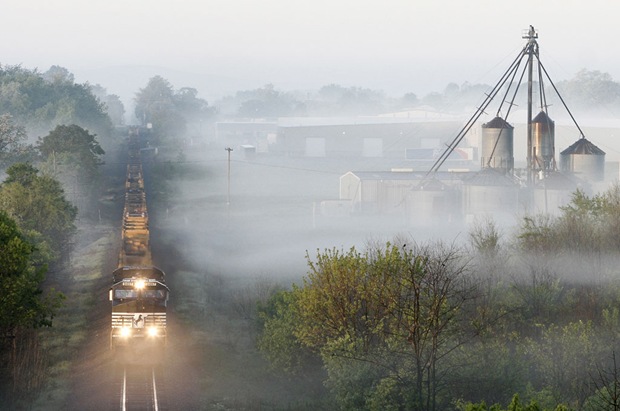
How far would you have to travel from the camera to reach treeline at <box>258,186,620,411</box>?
40.9m

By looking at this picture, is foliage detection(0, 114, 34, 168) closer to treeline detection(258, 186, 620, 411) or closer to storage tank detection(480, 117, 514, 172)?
storage tank detection(480, 117, 514, 172)

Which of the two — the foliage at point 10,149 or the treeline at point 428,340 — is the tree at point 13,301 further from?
the foliage at point 10,149

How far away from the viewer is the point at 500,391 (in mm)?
42406

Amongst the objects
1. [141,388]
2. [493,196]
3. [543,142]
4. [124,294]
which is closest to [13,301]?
[124,294]

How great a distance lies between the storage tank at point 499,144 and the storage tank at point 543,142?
2.33 m

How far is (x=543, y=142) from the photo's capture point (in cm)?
9531

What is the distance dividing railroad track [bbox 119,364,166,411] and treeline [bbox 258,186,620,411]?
6560 mm

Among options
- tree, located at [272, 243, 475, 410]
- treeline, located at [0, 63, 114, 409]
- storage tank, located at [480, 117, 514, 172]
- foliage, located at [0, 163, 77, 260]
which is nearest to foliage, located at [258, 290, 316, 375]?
tree, located at [272, 243, 475, 410]

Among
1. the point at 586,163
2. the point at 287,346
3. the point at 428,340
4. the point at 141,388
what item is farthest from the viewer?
the point at 586,163

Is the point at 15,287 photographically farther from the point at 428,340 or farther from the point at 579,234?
the point at 579,234

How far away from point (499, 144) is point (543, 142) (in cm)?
422

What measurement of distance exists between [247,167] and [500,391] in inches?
5710

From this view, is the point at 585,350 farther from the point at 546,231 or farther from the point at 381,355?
the point at 546,231

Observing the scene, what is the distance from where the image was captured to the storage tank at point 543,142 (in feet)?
311
